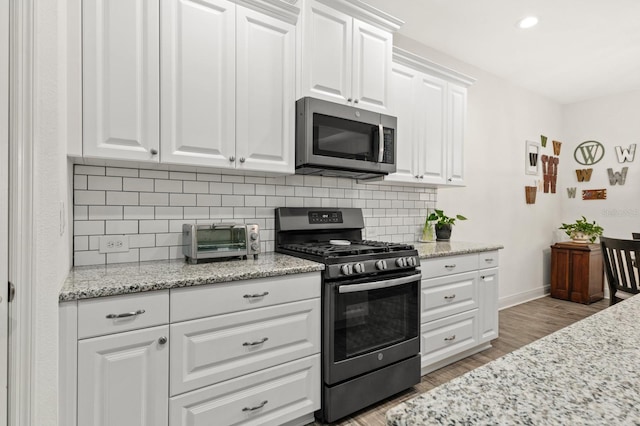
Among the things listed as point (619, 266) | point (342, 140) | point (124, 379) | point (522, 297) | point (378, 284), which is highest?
point (342, 140)

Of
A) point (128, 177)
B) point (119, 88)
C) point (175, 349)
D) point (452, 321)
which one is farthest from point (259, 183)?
point (452, 321)

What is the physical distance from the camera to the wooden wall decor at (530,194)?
4.68 m

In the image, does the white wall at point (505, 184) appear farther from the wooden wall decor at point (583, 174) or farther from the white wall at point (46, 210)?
the white wall at point (46, 210)

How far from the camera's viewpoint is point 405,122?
287 cm

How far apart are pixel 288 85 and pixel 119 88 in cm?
95

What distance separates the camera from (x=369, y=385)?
2.12 meters

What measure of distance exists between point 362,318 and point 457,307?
1090 millimetres

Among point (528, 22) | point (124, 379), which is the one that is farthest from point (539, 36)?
point (124, 379)

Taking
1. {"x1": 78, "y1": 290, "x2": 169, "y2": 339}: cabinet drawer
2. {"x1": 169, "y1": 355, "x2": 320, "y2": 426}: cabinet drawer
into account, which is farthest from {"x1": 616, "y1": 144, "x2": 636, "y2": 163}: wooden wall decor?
{"x1": 78, "y1": 290, "x2": 169, "y2": 339}: cabinet drawer

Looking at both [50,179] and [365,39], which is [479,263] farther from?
[50,179]

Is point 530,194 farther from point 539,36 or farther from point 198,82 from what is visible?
point 198,82

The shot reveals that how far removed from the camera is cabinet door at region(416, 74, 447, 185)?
2979mm

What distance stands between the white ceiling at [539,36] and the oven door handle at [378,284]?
7.06 ft

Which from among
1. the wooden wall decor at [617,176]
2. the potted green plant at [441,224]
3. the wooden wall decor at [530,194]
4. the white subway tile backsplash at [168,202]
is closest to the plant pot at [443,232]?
the potted green plant at [441,224]
